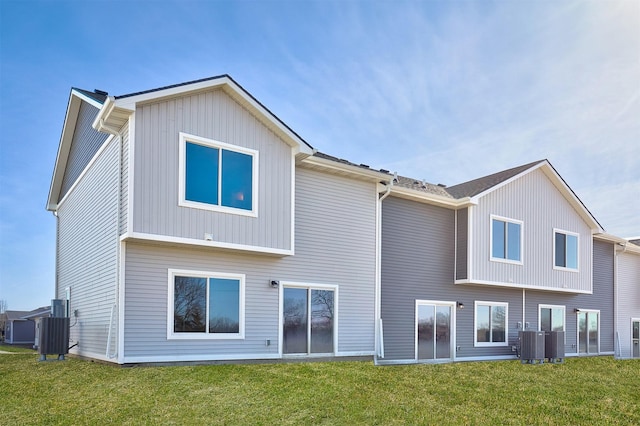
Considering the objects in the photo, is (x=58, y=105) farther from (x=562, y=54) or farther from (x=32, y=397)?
(x=562, y=54)

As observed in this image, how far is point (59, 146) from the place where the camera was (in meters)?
15.1

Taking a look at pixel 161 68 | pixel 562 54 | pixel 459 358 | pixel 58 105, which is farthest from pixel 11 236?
pixel 562 54

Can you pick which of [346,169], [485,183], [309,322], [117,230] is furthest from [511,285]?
[117,230]

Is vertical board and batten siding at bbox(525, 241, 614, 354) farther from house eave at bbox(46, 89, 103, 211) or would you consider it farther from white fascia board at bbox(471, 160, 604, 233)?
house eave at bbox(46, 89, 103, 211)

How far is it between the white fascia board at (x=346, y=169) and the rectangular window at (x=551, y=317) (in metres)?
8.67

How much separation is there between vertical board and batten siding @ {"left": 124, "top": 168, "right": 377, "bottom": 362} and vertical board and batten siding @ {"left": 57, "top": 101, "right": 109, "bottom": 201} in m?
3.56

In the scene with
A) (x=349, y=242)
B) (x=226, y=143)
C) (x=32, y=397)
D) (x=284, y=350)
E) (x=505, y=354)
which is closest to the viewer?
(x=32, y=397)

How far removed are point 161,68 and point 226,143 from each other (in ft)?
17.3

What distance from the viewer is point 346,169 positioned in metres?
12.8

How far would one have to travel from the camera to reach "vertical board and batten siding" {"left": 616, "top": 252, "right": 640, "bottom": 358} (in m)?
20.9

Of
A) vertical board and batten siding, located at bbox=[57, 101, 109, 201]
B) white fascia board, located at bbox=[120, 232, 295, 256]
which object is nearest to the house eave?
vertical board and batten siding, located at bbox=[57, 101, 109, 201]

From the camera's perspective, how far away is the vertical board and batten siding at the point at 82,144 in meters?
12.4

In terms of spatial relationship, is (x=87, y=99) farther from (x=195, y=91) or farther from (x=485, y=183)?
(x=485, y=183)

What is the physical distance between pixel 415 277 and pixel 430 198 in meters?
2.34
